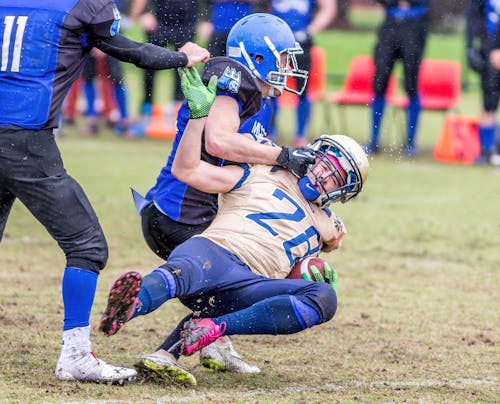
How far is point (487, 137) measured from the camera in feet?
45.9

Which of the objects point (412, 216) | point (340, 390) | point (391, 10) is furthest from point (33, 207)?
point (391, 10)

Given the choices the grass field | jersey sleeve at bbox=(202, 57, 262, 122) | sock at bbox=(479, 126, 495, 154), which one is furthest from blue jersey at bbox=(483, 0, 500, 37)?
jersey sleeve at bbox=(202, 57, 262, 122)

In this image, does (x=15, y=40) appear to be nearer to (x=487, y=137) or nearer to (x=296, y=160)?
(x=296, y=160)

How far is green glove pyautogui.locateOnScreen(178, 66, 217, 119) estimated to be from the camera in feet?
16.1

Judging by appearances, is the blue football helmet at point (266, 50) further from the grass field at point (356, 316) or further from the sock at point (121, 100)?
the sock at point (121, 100)

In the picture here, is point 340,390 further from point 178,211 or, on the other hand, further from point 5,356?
point 5,356

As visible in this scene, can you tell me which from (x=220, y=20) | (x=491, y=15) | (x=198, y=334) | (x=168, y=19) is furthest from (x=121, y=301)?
(x=491, y=15)

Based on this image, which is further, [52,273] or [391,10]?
[391,10]

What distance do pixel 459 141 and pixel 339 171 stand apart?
31.5 ft

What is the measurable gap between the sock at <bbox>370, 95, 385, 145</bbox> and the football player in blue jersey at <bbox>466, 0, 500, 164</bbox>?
134cm

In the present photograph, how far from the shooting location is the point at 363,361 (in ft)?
18.3

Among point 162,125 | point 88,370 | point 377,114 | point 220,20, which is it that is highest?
point 220,20

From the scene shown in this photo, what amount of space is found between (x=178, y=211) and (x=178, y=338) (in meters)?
0.68

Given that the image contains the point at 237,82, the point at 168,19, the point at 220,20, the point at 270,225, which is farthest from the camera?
the point at 168,19
